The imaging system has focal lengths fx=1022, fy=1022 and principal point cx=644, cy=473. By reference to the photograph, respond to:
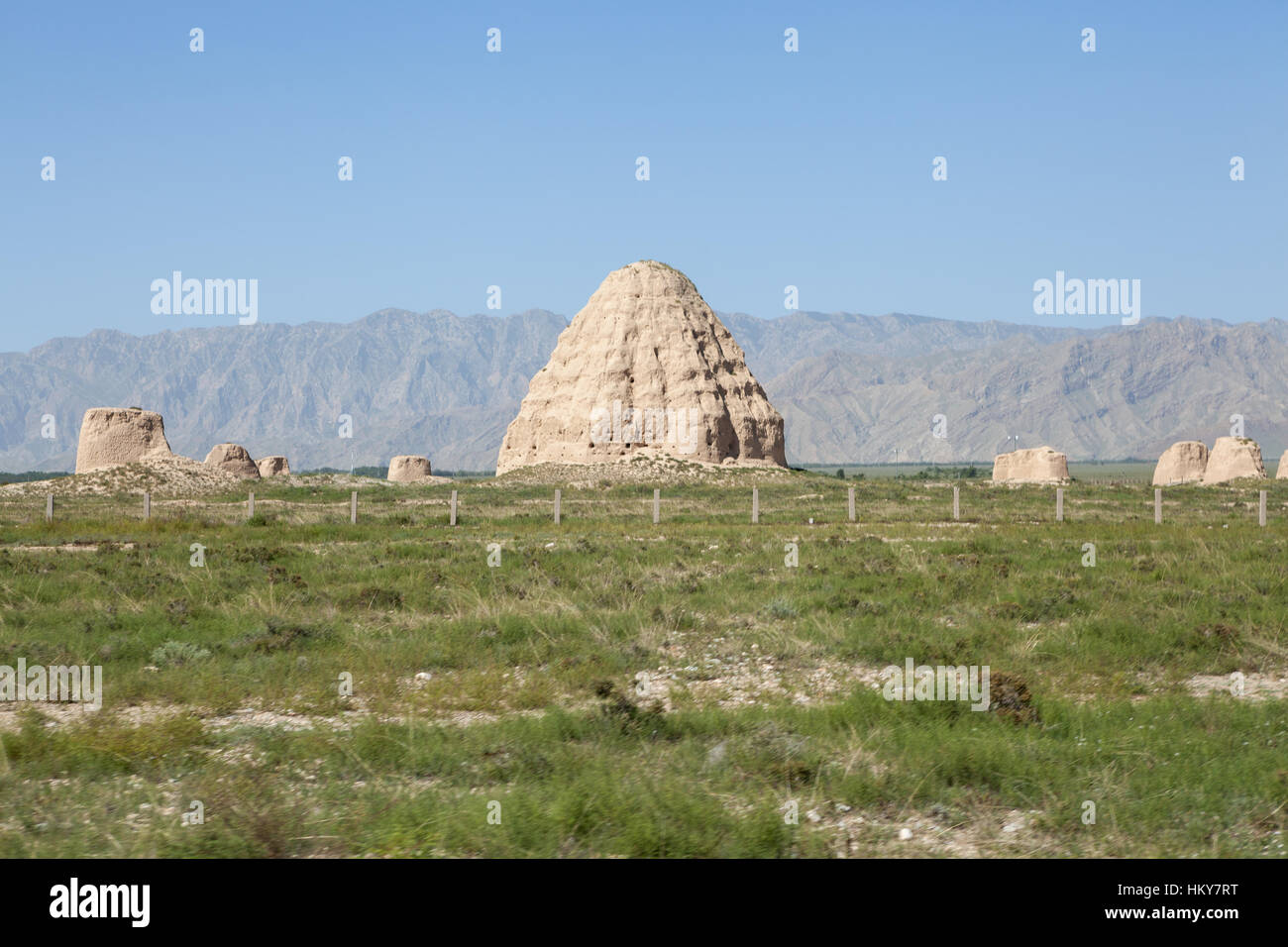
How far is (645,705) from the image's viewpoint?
9000 millimetres

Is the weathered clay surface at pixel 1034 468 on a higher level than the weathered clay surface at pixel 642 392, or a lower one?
lower

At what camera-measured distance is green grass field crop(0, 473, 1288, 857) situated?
5844mm

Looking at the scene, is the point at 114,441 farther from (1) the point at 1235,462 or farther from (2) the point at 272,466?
(1) the point at 1235,462

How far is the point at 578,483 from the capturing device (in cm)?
6144

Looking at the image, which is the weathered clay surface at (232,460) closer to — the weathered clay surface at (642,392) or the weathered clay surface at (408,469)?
the weathered clay surface at (408,469)

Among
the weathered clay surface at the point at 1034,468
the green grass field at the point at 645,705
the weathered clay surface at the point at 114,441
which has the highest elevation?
the weathered clay surface at the point at 114,441

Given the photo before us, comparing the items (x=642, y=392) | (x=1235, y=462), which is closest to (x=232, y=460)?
(x=642, y=392)

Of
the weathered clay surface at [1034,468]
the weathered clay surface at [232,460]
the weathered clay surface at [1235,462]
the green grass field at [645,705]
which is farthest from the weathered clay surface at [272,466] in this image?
the weathered clay surface at [1235,462]

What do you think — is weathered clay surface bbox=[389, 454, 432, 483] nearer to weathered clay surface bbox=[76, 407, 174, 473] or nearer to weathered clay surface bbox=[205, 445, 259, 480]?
weathered clay surface bbox=[205, 445, 259, 480]

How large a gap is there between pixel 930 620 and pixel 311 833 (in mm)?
8611

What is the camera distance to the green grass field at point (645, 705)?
5.84m

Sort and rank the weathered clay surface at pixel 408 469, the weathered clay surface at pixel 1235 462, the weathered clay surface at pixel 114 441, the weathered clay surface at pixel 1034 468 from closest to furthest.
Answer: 1. the weathered clay surface at pixel 114 441
2. the weathered clay surface at pixel 1235 462
3. the weathered clay surface at pixel 1034 468
4. the weathered clay surface at pixel 408 469

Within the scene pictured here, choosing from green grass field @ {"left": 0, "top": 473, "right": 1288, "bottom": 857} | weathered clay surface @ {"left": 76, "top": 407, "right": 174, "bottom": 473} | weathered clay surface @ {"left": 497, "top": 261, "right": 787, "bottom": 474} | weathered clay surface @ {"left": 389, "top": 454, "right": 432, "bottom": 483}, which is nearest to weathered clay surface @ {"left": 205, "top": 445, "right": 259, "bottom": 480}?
weathered clay surface @ {"left": 76, "top": 407, "right": 174, "bottom": 473}

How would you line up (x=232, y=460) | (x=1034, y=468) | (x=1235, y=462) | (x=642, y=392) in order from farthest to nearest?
(x=232, y=460), (x=1034, y=468), (x=642, y=392), (x=1235, y=462)
